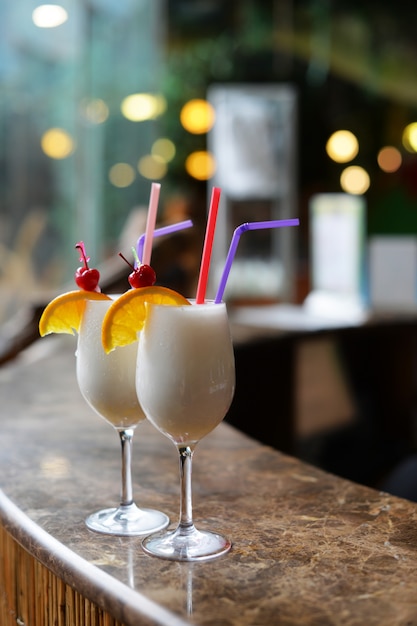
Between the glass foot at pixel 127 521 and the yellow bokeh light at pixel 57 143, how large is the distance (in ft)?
17.7

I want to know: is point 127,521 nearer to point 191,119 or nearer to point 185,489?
point 185,489

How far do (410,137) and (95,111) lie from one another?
445 cm

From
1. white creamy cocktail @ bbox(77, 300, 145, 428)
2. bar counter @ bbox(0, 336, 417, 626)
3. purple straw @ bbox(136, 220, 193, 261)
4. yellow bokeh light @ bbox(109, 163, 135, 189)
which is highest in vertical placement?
yellow bokeh light @ bbox(109, 163, 135, 189)

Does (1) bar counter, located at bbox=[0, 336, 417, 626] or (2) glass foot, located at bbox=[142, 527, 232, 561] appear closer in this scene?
(1) bar counter, located at bbox=[0, 336, 417, 626]

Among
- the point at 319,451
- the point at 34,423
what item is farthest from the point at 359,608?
the point at 319,451

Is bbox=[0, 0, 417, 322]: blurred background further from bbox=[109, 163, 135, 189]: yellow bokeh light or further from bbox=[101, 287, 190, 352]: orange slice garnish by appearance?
bbox=[101, 287, 190, 352]: orange slice garnish

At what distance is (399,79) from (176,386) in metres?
9.50

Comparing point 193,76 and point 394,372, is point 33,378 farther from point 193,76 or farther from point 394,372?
point 193,76

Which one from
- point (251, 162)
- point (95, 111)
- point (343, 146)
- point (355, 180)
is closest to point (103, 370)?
point (95, 111)

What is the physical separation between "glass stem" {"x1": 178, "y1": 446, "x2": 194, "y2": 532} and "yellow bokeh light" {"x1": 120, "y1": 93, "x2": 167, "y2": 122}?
6.44 meters

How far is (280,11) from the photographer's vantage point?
10023 mm

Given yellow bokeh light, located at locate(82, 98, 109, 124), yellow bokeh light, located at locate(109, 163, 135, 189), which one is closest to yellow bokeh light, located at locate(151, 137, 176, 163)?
yellow bokeh light, located at locate(109, 163, 135, 189)

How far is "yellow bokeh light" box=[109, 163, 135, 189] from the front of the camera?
7.01 metres

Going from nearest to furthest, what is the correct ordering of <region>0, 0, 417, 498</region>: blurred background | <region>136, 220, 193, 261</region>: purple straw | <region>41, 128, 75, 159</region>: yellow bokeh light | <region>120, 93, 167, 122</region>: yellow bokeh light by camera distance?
<region>136, 220, 193, 261</region>: purple straw → <region>0, 0, 417, 498</region>: blurred background → <region>41, 128, 75, 159</region>: yellow bokeh light → <region>120, 93, 167, 122</region>: yellow bokeh light
